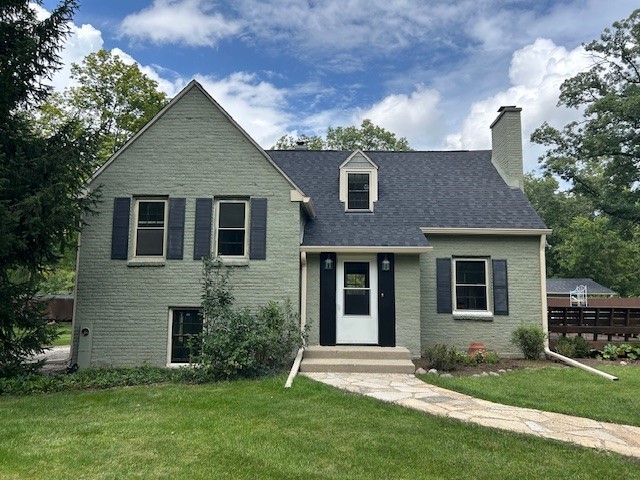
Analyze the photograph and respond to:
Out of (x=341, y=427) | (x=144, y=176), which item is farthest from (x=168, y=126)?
(x=341, y=427)

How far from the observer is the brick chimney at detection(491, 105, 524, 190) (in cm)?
1319

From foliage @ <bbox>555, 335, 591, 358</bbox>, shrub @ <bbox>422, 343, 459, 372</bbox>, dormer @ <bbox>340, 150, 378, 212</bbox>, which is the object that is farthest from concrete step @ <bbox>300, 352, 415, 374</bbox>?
foliage @ <bbox>555, 335, 591, 358</bbox>

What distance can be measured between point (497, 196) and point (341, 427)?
9656 millimetres

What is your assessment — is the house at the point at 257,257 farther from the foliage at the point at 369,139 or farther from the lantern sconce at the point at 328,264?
the foliage at the point at 369,139

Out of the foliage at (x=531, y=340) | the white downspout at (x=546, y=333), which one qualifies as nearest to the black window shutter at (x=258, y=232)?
the foliage at (x=531, y=340)

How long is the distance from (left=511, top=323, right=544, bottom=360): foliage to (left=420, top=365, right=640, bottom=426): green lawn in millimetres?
1180

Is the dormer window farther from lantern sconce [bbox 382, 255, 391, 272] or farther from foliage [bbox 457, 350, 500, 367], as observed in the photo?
foliage [bbox 457, 350, 500, 367]

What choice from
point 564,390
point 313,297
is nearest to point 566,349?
point 564,390

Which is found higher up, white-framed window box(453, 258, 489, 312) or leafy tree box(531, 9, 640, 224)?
leafy tree box(531, 9, 640, 224)

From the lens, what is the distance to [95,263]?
10234 millimetres

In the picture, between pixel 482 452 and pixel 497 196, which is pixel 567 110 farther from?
pixel 482 452

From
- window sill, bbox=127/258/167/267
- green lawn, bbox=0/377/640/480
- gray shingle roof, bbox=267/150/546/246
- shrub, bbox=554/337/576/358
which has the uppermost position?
gray shingle roof, bbox=267/150/546/246

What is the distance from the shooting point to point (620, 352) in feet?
37.6

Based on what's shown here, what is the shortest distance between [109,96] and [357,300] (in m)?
19.8
